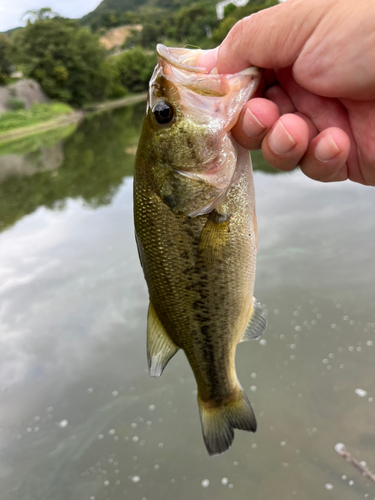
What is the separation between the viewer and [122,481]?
2.68 m

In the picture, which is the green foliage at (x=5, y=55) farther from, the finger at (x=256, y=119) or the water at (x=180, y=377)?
the finger at (x=256, y=119)

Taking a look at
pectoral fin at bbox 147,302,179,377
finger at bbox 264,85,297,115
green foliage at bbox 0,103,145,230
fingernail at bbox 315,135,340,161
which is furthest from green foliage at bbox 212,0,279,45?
pectoral fin at bbox 147,302,179,377

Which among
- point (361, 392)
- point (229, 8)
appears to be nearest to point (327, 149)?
point (361, 392)

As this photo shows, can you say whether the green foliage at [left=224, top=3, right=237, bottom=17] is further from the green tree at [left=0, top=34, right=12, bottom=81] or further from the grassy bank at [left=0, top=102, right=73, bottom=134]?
the grassy bank at [left=0, top=102, right=73, bottom=134]

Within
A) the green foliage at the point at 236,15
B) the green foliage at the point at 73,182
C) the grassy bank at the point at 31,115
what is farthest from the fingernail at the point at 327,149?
the green foliage at the point at 236,15

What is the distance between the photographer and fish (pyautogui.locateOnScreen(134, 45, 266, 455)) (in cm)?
133

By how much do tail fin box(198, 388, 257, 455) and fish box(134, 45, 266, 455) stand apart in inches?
3.1

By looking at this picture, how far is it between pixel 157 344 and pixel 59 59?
50.3 m

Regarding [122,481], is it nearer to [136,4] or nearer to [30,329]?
[30,329]

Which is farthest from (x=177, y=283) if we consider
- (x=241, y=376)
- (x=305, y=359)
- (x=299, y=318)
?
(x=299, y=318)

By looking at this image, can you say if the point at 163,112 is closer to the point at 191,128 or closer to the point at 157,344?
the point at 191,128

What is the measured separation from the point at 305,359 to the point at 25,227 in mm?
6946

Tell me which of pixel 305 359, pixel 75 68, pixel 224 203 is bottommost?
pixel 75 68

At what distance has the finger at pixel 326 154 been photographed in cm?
131
